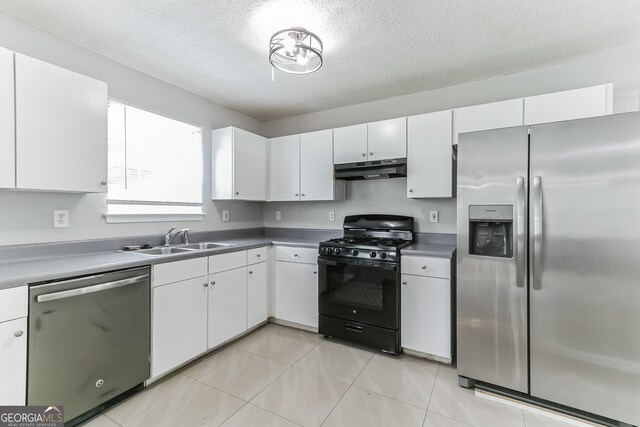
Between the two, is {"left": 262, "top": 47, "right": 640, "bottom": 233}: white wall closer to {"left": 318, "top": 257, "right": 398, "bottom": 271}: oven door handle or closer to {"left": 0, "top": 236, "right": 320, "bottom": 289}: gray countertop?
{"left": 318, "top": 257, "right": 398, "bottom": 271}: oven door handle

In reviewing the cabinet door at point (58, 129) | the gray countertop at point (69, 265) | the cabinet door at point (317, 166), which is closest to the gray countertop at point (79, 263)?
the gray countertop at point (69, 265)

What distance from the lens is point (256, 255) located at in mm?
2863

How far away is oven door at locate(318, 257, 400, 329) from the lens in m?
2.42

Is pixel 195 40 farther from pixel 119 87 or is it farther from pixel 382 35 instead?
pixel 382 35

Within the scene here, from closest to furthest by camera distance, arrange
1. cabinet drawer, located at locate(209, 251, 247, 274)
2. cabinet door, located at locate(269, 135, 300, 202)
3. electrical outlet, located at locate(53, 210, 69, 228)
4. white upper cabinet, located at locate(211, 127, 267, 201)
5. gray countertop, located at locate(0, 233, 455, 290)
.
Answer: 1. gray countertop, located at locate(0, 233, 455, 290)
2. electrical outlet, located at locate(53, 210, 69, 228)
3. cabinet drawer, located at locate(209, 251, 247, 274)
4. white upper cabinet, located at locate(211, 127, 267, 201)
5. cabinet door, located at locate(269, 135, 300, 202)

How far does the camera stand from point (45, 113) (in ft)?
5.57

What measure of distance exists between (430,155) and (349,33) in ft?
4.06

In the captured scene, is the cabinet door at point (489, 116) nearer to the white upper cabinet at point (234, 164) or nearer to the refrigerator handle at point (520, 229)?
the refrigerator handle at point (520, 229)

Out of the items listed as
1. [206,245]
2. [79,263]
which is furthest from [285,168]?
[79,263]

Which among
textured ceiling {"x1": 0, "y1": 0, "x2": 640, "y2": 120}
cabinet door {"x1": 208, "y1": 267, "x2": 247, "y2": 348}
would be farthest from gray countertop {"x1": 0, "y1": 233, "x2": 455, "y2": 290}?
textured ceiling {"x1": 0, "y1": 0, "x2": 640, "y2": 120}

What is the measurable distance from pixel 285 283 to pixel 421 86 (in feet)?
8.04

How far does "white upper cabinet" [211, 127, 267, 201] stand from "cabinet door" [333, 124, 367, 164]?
965mm

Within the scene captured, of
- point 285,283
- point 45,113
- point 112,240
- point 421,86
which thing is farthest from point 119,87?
point 421,86

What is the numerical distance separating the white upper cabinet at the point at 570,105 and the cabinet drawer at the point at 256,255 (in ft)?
8.49
